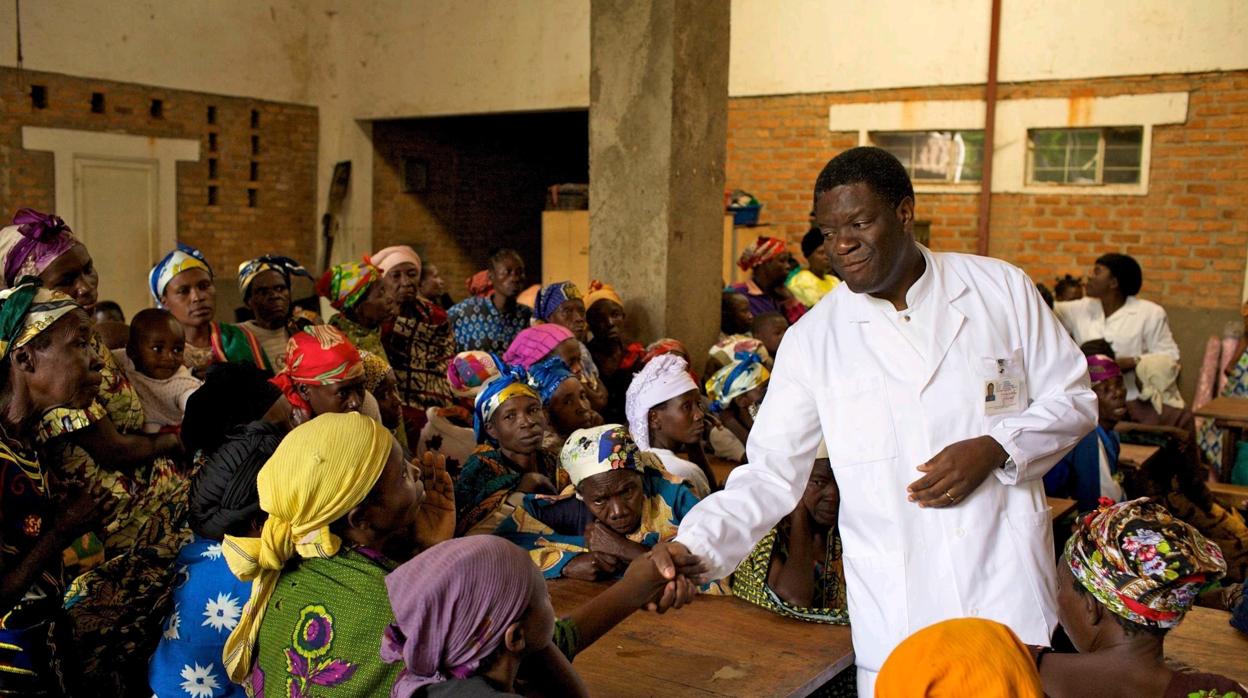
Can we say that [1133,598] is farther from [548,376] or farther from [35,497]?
[548,376]

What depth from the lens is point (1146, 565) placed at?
86.0 inches

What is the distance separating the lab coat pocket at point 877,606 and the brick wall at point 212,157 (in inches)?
396

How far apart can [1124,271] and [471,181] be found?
8.79 m

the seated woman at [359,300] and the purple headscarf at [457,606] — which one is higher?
the seated woman at [359,300]

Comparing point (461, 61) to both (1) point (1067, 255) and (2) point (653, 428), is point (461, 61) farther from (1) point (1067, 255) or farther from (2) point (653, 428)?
(2) point (653, 428)

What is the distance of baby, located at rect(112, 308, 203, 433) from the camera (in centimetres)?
411

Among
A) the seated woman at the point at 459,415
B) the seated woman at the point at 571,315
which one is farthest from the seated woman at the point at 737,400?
the seated woman at the point at 459,415

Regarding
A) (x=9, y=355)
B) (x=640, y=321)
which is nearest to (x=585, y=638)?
(x=9, y=355)

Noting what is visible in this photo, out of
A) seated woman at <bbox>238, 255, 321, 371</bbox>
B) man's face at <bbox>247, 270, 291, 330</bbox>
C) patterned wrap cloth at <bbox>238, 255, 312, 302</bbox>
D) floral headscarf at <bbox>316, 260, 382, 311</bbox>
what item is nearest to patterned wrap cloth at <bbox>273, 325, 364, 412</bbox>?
seated woman at <bbox>238, 255, 321, 371</bbox>

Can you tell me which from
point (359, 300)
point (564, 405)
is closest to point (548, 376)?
point (564, 405)

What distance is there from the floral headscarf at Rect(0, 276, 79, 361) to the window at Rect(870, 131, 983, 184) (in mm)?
8156

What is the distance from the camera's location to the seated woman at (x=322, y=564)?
2.21m

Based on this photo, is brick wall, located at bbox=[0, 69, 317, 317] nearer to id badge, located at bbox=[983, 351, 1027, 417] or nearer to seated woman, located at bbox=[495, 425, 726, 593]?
seated woman, located at bbox=[495, 425, 726, 593]

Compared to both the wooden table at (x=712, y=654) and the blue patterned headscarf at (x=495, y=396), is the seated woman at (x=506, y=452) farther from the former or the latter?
the wooden table at (x=712, y=654)
